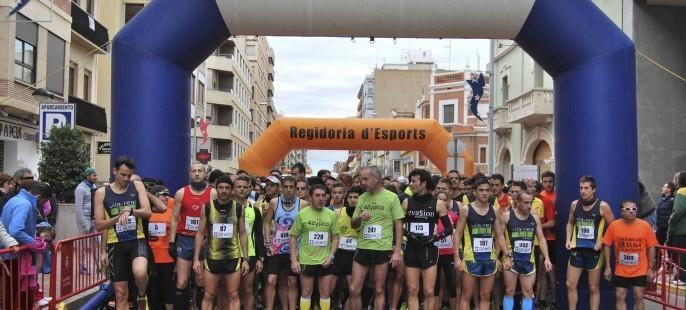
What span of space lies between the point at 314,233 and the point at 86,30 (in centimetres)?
1811

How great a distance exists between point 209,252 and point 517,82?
22.0m

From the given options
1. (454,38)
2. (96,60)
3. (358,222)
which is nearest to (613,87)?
(454,38)

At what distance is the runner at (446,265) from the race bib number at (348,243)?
1.02m

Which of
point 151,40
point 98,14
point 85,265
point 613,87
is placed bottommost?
point 85,265

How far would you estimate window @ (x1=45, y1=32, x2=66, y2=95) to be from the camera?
19.9 metres

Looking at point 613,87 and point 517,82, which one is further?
point 517,82

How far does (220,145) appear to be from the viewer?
52594mm

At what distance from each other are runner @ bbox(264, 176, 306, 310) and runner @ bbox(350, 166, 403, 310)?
785 millimetres

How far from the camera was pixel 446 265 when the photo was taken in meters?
8.73

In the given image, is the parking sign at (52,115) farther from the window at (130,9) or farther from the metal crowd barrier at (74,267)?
the window at (130,9)

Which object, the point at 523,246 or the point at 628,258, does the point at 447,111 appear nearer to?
the point at 523,246

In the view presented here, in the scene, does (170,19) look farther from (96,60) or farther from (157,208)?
(96,60)

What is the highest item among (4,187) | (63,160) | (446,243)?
(63,160)

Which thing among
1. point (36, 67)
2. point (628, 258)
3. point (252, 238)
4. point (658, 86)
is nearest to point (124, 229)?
point (252, 238)
